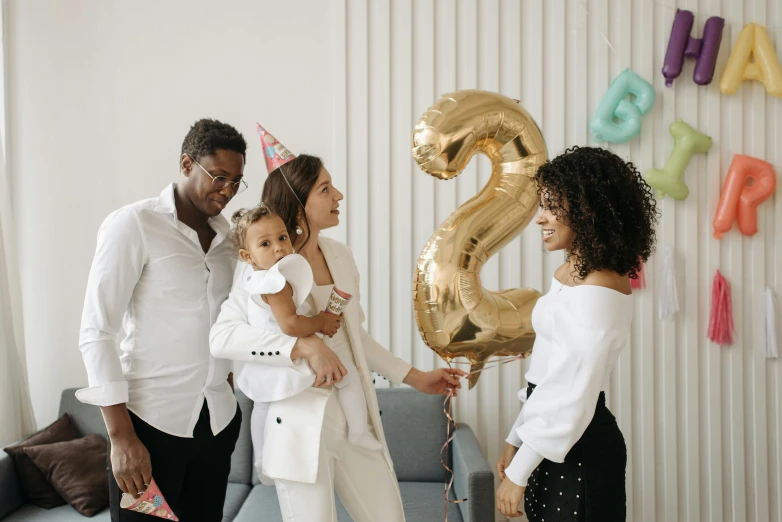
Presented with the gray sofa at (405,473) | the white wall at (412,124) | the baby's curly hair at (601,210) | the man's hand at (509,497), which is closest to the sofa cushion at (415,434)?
the gray sofa at (405,473)

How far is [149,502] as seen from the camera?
5.00ft

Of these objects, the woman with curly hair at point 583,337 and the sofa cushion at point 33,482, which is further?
the sofa cushion at point 33,482

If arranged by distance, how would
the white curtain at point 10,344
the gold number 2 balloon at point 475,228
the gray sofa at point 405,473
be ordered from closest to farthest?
1. the gold number 2 balloon at point 475,228
2. the gray sofa at point 405,473
3. the white curtain at point 10,344

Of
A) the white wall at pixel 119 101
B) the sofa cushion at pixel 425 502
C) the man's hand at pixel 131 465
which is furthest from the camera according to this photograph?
the white wall at pixel 119 101

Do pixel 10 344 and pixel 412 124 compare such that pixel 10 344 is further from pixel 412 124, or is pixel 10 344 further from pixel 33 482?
pixel 412 124

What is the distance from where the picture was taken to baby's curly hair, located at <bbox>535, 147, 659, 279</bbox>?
1396mm

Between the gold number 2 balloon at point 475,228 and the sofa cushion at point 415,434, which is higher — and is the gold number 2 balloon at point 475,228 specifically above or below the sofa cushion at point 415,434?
above

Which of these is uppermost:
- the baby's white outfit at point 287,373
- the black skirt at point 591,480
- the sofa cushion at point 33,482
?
the baby's white outfit at point 287,373

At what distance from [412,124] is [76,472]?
74.5 inches

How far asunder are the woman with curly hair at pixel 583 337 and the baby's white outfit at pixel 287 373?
1.28 feet

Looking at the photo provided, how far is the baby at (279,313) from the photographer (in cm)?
150

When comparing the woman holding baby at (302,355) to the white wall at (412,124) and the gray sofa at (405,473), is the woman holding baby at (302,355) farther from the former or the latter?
the white wall at (412,124)

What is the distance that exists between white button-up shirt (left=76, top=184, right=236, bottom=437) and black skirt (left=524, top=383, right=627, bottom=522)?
0.83m

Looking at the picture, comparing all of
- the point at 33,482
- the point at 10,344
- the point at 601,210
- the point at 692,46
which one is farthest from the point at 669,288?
the point at 10,344
